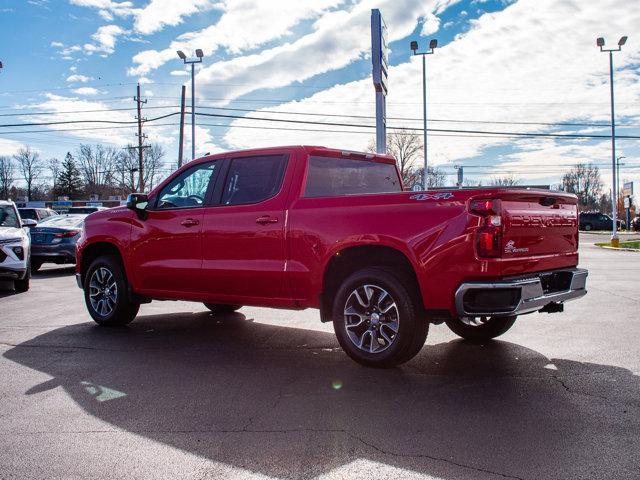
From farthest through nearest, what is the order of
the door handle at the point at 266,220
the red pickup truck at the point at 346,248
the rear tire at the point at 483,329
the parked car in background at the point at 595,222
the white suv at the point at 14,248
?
the parked car in background at the point at 595,222, the white suv at the point at 14,248, the rear tire at the point at 483,329, the door handle at the point at 266,220, the red pickup truck at the point at 346,248

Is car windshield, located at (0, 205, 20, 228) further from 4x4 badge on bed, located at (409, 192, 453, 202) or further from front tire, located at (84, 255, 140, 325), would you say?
4x4 badge on bed, located at (409, 192, 453, 202)

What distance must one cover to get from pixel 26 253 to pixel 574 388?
9658mm

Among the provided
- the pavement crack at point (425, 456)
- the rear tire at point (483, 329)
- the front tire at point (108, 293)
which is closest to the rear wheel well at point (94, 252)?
the front tire at point (108, 293)

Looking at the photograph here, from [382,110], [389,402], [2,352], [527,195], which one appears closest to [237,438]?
[389,402]

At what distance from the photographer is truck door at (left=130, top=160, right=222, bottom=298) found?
6355mm

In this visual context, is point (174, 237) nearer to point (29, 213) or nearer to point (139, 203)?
point (139, 203)

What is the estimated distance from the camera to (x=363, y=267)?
17.4 ft

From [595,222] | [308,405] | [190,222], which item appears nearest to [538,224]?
[308,405]

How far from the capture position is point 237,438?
359cm

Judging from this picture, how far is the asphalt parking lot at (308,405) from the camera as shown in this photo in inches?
127

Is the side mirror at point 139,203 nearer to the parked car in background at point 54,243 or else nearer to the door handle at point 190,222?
the door handle at point 190,222

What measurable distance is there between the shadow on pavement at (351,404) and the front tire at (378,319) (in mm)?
197

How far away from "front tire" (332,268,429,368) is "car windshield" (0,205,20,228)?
852 centimetres

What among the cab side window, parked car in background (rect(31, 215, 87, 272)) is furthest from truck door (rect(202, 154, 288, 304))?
parked car in background (rect(31, 215, 87, 272))
